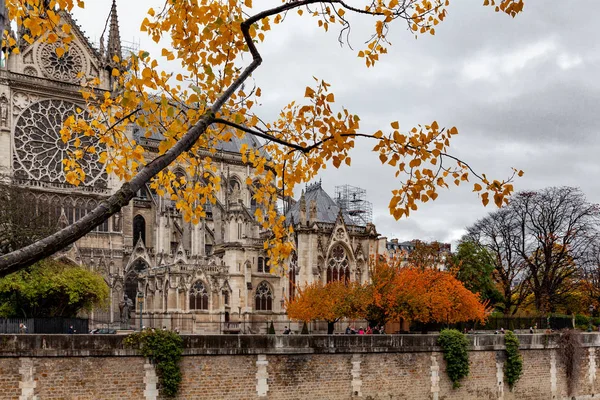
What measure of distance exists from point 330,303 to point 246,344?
18168 mm

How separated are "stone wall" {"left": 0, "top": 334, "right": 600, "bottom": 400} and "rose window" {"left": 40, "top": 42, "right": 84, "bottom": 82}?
109 ft

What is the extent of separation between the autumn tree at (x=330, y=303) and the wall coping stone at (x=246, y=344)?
10218 mm

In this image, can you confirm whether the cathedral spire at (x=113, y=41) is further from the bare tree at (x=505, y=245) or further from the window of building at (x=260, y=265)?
the bare tree at (x=505, y=245)

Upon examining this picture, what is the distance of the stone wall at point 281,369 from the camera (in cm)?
1772

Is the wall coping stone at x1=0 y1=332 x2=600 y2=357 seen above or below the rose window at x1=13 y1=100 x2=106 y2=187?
below

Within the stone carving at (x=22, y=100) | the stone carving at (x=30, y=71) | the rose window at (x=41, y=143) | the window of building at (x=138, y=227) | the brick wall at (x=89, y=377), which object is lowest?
the brick wall at (x=89, y=377)

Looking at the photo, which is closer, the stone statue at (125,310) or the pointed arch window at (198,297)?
the stone statue at (125,310)

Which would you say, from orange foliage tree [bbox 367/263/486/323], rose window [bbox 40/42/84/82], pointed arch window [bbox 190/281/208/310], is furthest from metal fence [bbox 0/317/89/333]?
rose window [bbox 40/42/84/82]

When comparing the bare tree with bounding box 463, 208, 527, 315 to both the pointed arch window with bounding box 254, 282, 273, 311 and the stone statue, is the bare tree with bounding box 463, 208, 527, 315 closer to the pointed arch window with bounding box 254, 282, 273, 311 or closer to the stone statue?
the pointed arch window with bounding box 254, 282, 273, 311

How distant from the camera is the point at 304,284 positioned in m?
47.6

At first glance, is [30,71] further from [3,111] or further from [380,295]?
[380,295]

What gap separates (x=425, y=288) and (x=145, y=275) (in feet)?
59.6

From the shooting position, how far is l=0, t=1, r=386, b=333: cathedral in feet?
148

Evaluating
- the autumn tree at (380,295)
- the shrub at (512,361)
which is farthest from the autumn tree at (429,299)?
the shrub at (512,361)
